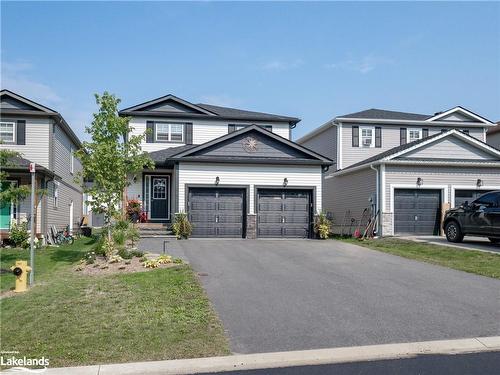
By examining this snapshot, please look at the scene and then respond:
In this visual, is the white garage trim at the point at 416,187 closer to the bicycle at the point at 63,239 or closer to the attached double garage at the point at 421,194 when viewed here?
the attached double garage at the point at 421,194

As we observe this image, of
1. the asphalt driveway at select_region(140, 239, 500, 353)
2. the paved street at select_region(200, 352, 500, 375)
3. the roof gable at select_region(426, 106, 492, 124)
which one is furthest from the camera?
the roof gable at select_region(426, 106, 492, 124)

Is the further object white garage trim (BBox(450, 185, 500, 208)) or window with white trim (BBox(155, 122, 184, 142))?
window with white trim (BBox(155, 122, 184, 142))

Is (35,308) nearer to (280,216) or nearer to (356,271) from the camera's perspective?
(356,271)

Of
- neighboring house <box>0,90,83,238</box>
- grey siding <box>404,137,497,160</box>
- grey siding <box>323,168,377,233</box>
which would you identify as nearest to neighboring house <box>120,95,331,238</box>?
grey siding <box>323,168,377,233</box>

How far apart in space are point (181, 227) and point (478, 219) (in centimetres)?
1100

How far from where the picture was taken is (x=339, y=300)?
8.67 meters

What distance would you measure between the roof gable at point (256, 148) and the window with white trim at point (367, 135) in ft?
20.3

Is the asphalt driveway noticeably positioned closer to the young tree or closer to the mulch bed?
the mulch bed

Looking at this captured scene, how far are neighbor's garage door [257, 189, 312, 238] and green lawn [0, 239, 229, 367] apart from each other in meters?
10.9

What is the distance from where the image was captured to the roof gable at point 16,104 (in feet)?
67.5

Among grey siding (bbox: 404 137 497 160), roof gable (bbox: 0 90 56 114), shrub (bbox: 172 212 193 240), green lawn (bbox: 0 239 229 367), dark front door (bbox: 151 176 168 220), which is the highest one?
roof gable (bbox: 0 90 56 114)

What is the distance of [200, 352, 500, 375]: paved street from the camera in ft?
17.5

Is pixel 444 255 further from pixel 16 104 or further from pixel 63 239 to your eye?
pixel 16 104

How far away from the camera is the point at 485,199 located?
53.6 feet
